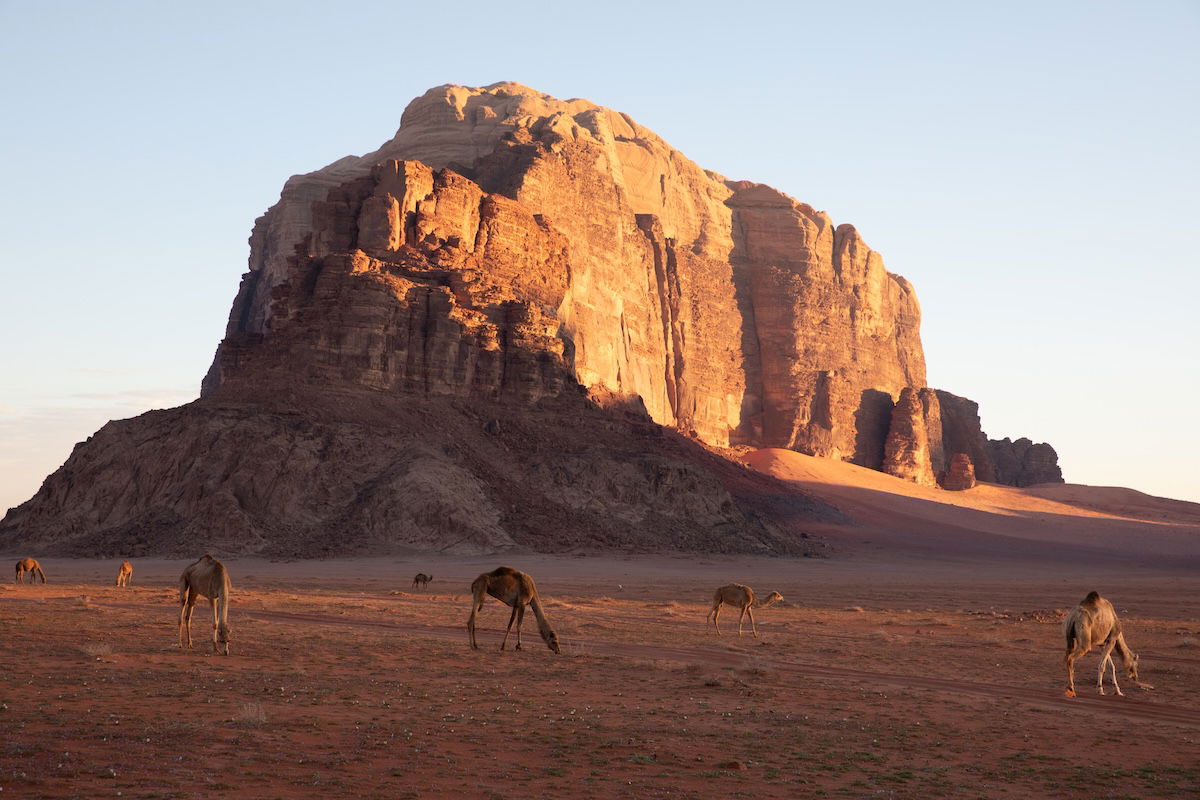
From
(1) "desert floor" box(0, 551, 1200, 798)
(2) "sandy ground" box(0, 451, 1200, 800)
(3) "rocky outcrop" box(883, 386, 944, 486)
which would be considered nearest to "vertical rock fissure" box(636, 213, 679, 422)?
(3) "rocky outcrop" box(883, 386, 944, 486)

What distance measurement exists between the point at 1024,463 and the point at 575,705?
192 meters

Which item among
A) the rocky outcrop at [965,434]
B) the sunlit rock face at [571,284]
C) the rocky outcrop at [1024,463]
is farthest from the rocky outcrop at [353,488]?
the rocky outcrop at [1024,463]

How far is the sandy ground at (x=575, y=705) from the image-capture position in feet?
40.8

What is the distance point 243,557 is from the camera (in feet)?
225

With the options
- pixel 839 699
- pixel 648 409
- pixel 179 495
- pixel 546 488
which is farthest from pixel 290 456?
pixel 648 409

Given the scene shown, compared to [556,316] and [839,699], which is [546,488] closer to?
[556,316]

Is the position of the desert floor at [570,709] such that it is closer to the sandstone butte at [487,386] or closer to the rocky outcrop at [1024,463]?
the sandstone butte at [487,386]

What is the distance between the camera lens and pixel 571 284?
12325 cm

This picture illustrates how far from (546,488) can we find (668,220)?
91.6 m

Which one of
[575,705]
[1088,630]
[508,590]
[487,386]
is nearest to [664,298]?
[487,386]

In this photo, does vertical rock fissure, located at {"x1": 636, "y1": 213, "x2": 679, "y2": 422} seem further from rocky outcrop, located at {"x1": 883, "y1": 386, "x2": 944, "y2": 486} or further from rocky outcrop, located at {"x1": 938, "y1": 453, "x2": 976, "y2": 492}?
rocky outcrop, located at {"x1": 938, "y1": 453, "x2": 976, "y2": 492}

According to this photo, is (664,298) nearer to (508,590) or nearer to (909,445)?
(909,445)

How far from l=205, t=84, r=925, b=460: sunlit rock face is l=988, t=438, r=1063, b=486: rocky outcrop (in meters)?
19.9

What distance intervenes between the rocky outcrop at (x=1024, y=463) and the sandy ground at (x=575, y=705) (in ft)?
530
